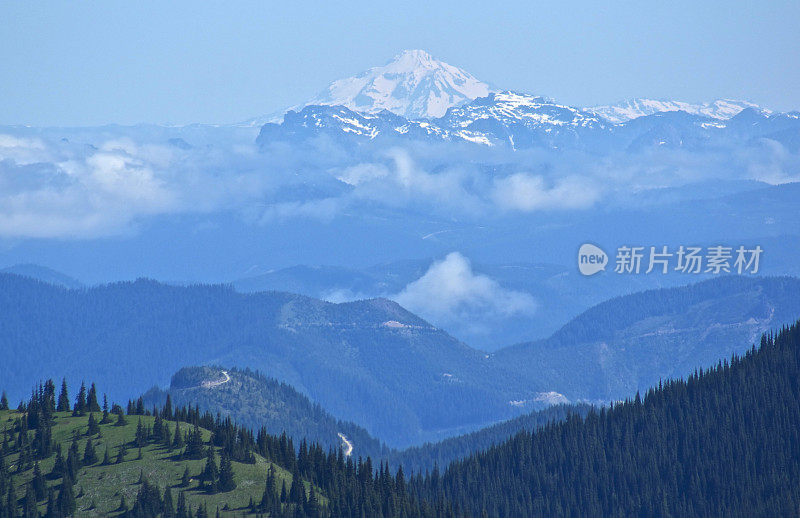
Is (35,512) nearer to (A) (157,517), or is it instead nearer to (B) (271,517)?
(A) (157,517)

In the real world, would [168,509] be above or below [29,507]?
below

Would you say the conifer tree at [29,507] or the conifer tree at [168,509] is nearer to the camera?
the conifer tree at [29,507]

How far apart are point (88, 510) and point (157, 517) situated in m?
10.5

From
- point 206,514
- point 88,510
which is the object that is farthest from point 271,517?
point 88,510

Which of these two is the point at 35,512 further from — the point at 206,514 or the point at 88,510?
the point at 206,514

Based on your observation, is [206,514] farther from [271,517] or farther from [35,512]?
[35,512]

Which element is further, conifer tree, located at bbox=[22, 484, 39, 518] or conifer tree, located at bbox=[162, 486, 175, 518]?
conifer tree, located at bbox=[162, 486, 175, 518]

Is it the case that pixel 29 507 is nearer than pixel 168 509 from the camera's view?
Yes

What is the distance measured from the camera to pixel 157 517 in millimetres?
197750

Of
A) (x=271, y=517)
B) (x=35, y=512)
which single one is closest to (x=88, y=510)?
(x=35, y=512)

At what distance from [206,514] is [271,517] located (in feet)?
31.6

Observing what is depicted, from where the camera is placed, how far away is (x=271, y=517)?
19988 cm

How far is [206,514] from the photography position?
644 ft

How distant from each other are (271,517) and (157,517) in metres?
16.2
